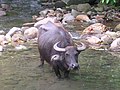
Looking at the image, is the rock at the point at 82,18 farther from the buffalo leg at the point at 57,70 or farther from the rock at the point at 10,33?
the buffalo leg at the point at 57,70

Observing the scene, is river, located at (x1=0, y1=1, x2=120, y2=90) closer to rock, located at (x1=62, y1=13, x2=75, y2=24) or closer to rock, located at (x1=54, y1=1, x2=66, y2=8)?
rock, located at (x1=62, y1=13, x2=75, y2=24)

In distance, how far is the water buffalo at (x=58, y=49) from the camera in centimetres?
916

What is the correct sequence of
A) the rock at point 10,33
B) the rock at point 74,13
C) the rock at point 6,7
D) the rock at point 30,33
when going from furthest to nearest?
the rock at point 6,7 < the rock at point 74,13 < the rock at point 30,33 < the rock at point 10,33

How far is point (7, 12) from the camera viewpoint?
1934 cm

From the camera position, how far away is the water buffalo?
9.16 m

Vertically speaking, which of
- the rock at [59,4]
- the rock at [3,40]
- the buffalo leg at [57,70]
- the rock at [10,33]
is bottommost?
the rock at [59,4]

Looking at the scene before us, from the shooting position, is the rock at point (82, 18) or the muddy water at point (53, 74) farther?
the rock at point (82, 18)

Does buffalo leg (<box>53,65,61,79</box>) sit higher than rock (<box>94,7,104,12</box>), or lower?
higher

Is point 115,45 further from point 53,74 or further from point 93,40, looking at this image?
point 53,74

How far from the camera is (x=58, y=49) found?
929 centimetres

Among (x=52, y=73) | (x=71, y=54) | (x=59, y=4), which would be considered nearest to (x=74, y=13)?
(x=59, y=4)

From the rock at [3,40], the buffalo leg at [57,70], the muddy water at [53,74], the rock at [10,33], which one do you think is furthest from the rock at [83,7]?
the buffalo leg at [57,70]

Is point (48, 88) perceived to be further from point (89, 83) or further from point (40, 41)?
point (40, 41)

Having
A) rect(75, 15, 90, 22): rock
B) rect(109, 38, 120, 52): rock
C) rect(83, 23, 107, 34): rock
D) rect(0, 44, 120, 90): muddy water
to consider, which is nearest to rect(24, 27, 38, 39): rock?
rect(83, 23, 107, 34): rock
